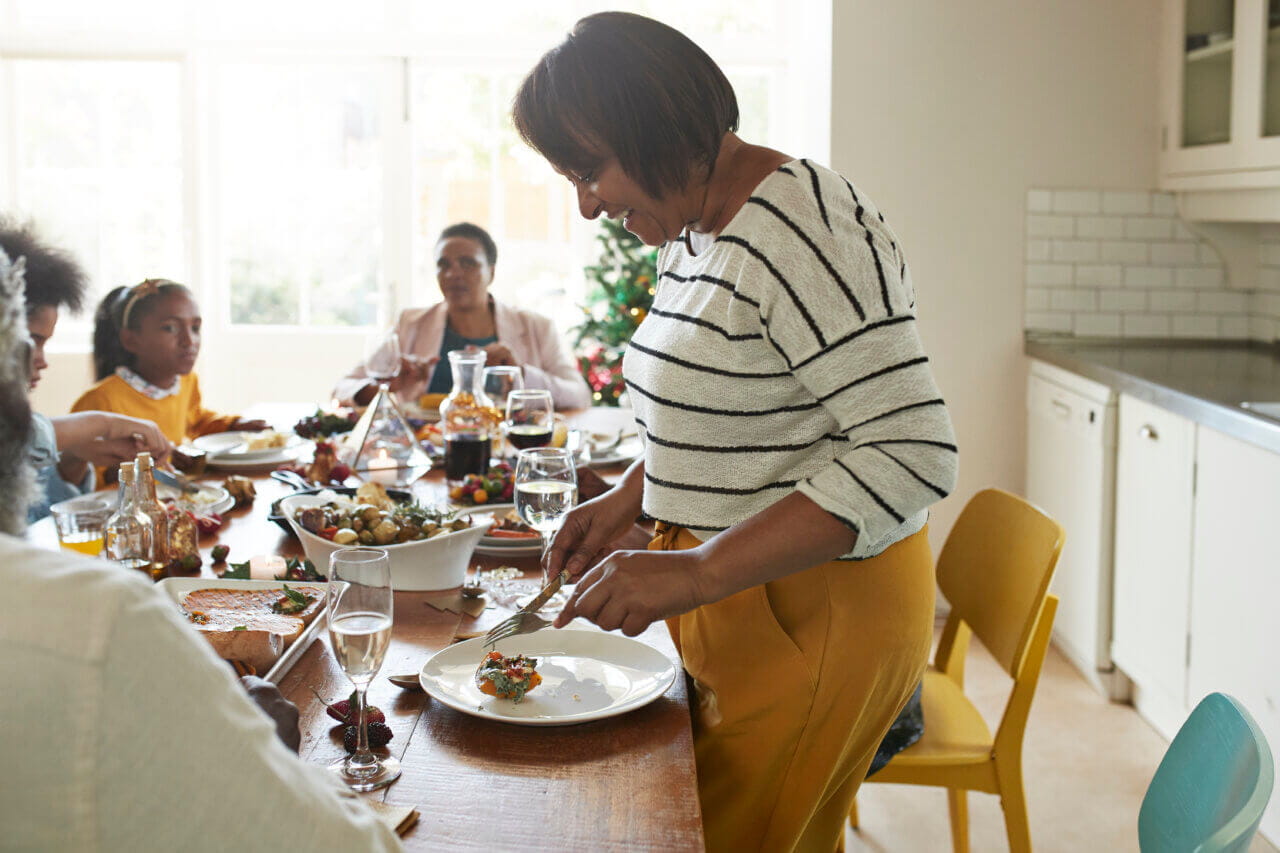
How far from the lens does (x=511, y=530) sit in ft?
6.53

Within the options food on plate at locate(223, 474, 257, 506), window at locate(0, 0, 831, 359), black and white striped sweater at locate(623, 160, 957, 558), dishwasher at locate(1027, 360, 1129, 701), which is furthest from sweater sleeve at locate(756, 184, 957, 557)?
window at locate(0, 0, 831, 359)

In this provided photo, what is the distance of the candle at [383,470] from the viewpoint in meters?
2.42

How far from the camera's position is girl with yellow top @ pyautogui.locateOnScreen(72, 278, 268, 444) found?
120 inches

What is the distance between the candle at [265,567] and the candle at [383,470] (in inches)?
21.4

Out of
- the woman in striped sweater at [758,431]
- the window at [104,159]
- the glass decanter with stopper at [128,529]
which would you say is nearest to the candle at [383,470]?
the glass decanter with stopper at [128,529]

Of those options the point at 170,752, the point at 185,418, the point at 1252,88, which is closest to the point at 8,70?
the point at 185,418

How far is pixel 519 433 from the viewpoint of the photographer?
2.45m

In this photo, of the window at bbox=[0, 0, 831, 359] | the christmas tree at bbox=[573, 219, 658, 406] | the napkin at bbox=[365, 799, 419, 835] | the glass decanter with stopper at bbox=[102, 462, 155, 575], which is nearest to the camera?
the napkin at bbox=[365, 799, 419, 835]

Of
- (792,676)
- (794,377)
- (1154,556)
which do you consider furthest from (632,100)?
(1154,556)

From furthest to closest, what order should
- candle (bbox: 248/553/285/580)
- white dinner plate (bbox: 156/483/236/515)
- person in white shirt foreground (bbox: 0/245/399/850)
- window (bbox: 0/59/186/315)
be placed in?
window (bbox: 0/59/186/315)
white dinner plate (bbox: 156/483/236/515)
candle (bbox: 248/553/285/580)
person in white shirt foreground (bbox: 0/245/399/850)

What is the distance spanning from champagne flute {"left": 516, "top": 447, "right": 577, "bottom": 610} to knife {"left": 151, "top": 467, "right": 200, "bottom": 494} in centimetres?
88

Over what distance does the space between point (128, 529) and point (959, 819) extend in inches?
A: 57.9

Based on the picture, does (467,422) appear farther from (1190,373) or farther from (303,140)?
(303,140)

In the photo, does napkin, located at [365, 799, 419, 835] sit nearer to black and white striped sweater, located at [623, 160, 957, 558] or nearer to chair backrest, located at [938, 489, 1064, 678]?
black and white striped sweater, located at [623, 160, 957, 558]
